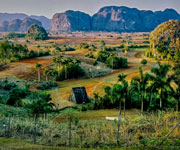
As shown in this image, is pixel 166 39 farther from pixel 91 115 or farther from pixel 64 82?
pixel 91 115

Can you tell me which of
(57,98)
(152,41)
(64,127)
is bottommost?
(57,98)

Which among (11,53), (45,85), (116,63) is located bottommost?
(45,85)

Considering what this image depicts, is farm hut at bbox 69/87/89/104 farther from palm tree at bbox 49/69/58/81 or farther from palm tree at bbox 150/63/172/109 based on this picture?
palm tree at bbox 49/69/58/81

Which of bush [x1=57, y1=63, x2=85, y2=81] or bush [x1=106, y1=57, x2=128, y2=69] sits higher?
bush [x1=106, y1=57, x2=128, y2=69]

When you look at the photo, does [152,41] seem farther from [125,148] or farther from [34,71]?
[125,148]

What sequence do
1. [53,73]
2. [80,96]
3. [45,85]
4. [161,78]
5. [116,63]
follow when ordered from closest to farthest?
[161,78]
[80,96]
[45,85]
[53,73]
[116,63]

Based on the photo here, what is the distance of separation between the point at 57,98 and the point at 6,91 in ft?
44.7

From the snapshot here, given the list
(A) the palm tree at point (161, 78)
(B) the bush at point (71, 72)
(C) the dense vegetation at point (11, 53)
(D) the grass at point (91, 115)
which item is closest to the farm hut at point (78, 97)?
(D) the grass at point (91, 115)

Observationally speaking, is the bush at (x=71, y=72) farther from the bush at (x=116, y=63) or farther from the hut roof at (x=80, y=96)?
the hut roof at (x=80, y=96)

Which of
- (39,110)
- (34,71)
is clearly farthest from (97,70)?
(39,110)

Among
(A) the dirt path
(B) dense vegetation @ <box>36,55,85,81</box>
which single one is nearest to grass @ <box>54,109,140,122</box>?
(A) the dirt path

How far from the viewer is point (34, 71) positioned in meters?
80.2

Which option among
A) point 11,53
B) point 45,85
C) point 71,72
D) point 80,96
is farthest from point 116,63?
point 11,53

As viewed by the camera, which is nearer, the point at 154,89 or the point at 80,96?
the point at 154,89
